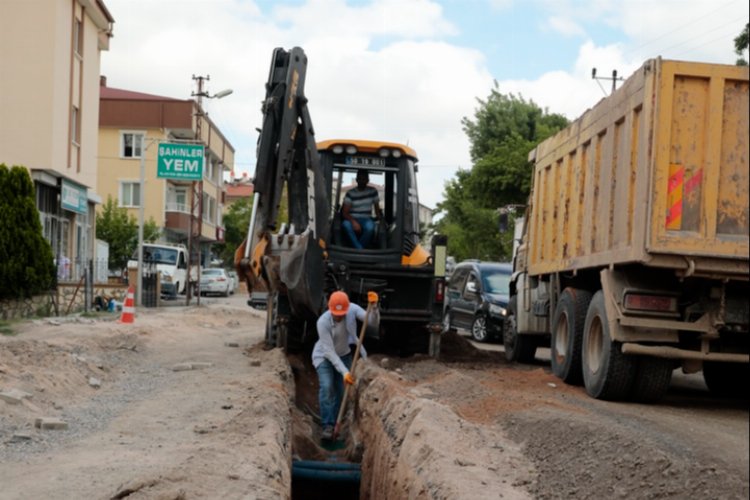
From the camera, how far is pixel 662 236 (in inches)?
329

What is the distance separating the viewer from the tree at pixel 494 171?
3291cm

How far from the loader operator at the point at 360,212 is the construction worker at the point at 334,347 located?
321cm

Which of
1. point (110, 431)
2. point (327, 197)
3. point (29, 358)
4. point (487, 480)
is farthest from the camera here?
point (327, 197)

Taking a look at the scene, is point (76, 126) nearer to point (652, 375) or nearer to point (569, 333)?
point (569, 333)

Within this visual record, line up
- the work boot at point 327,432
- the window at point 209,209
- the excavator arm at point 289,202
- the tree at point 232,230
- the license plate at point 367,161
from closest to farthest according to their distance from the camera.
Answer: the work boot at point 327,432 → the excavator arm at point 289,202 → the license plate at point 367,161 → the window at point 209,209 → the tree at point 232,230

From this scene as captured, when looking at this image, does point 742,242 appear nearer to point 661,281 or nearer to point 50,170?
point 661,281

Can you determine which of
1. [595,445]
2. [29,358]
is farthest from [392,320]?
[595,445]

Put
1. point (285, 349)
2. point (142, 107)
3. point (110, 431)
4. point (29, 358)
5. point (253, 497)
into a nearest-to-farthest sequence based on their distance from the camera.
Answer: point (253, 497)
point (110, 431)
point (29, 358)
point (285, 349)
point (142, 107)

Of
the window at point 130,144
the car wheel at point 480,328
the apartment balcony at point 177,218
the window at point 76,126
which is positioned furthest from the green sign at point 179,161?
the apartment balcony at point 177,218

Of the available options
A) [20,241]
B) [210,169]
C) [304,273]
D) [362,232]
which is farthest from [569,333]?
[210,169]

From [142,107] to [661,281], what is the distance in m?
43.1

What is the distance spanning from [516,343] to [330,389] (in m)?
5.15

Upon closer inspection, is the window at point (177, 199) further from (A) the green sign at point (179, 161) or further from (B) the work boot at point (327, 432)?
(B) the work boot at point (327, 432)

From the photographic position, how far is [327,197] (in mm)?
13055
